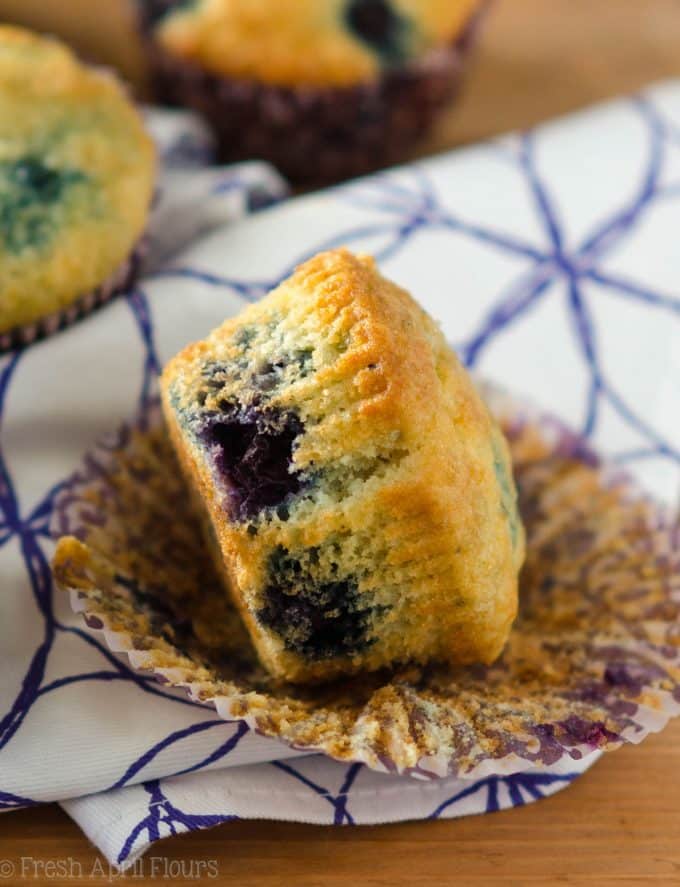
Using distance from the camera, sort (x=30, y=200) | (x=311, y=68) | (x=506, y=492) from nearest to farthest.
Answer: (x=506, y=492) → (x=30, y=200) → (x=311, y=68)

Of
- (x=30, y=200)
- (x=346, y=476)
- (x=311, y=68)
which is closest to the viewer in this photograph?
(x=346, y=476)

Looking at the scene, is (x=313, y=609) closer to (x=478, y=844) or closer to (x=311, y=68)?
(x=478, y=844)

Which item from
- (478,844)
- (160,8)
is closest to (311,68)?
(160,8)

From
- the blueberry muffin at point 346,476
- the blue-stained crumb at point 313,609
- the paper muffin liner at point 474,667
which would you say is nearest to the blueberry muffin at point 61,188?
the paper muffin liner at point 474,667

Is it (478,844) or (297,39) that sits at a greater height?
(297,39)

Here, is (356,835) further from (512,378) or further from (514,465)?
(512,378)

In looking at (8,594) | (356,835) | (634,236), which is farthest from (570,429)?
(8,594)

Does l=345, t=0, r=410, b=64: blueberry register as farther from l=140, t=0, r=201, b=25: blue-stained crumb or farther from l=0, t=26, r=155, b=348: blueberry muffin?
l=0, t=26, r=155, b=348: blueberry muffin
